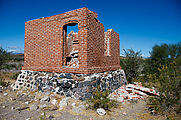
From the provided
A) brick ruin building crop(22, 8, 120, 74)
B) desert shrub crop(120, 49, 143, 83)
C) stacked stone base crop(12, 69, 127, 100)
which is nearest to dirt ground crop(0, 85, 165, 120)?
stacked stone base crop(12, 69, 127, 100)

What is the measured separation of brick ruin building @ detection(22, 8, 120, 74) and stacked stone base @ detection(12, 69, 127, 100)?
28 centimetres

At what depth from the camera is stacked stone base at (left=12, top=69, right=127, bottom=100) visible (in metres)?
5.71

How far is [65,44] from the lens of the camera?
268 inches

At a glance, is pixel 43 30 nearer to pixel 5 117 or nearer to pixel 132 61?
pixel 5 117

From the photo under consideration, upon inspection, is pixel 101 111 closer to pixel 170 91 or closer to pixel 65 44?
pixel 170 91

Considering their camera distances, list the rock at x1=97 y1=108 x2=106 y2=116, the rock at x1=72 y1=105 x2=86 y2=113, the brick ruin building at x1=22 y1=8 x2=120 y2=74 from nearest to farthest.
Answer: the rock at x1=97 y1=108 x2=106 y2=116 < the rock at x1=72 y1=105 x2=86 y2=113 < the brick ruin building at x1=22 y1=8 x2=120 y2=74

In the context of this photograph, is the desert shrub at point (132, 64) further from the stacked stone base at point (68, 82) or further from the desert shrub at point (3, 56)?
the desert shrub at point (3, 56)

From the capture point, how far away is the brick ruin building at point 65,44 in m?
5.96

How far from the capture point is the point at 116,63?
31.6 feet

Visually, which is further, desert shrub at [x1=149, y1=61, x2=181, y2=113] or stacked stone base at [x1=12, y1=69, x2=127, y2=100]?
stacked stone base at [x1=12, y1=69, x2=127, y2=100]

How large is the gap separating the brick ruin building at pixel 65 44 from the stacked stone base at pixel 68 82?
10.9 inches

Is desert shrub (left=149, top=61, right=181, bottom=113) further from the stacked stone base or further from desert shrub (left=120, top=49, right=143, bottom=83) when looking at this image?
desert shrub (left=120, top=49, right=143, bottom=83)

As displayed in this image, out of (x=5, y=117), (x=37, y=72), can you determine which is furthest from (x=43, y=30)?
(x=5, y=117)

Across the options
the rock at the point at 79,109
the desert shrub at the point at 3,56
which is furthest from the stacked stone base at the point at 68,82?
the desert shrub at the point at 3,56
